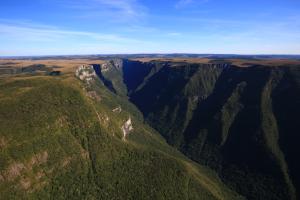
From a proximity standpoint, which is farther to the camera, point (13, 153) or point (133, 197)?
point (133, 197)

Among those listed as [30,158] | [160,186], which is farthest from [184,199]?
[30,158]

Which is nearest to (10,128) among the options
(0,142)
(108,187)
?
(0,142)

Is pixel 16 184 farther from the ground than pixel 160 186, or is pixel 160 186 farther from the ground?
pixel 16 184

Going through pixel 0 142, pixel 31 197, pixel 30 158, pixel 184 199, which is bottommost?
pixel 184 199

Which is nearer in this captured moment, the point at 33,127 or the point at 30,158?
the point at 30,158

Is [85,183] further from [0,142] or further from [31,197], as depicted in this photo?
[0,142]

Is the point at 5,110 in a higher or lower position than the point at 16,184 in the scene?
higher

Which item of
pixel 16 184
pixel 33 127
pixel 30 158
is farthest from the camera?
pixel 33 127

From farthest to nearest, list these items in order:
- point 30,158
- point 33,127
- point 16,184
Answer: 1. point 33,127
2. point 30,158
3. point 16,184

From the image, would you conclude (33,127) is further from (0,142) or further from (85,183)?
(85,183)
